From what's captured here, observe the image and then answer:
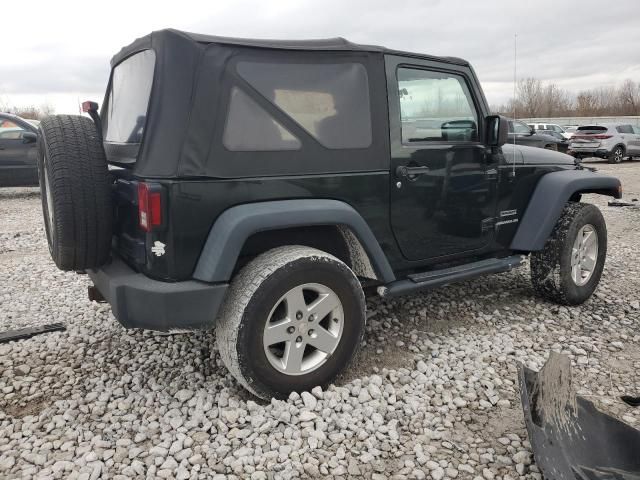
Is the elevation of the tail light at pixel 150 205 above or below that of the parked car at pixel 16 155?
below

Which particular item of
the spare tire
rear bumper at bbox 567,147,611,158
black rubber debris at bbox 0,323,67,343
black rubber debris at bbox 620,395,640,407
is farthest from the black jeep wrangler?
rear bumper at bbox 567,147,611,158

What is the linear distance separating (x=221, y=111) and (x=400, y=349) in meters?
1.97

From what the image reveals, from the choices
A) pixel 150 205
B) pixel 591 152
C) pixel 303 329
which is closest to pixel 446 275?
pixel 303 329

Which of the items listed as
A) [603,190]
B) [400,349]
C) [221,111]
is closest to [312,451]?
[400,349]

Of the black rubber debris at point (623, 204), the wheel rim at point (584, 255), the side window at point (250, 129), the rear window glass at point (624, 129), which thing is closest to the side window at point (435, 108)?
the side window at point (250, 129)

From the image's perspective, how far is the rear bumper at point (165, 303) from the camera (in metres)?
2.50

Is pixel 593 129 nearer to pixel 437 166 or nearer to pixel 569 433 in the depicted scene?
pixel 437 166

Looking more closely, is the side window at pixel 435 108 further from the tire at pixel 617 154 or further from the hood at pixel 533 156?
the tire at pixel 617 154

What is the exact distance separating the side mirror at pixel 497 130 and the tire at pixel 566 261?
3.27ft

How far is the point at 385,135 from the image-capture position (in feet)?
10.2

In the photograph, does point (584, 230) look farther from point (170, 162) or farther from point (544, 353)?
point (170, 162)

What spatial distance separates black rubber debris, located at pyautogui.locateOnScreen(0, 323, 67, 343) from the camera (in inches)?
143

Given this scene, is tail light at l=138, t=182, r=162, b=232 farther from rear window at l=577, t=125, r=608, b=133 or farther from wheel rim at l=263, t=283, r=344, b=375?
rear window at l=577, t=125, r=608, b=133

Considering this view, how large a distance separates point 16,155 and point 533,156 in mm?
9017
